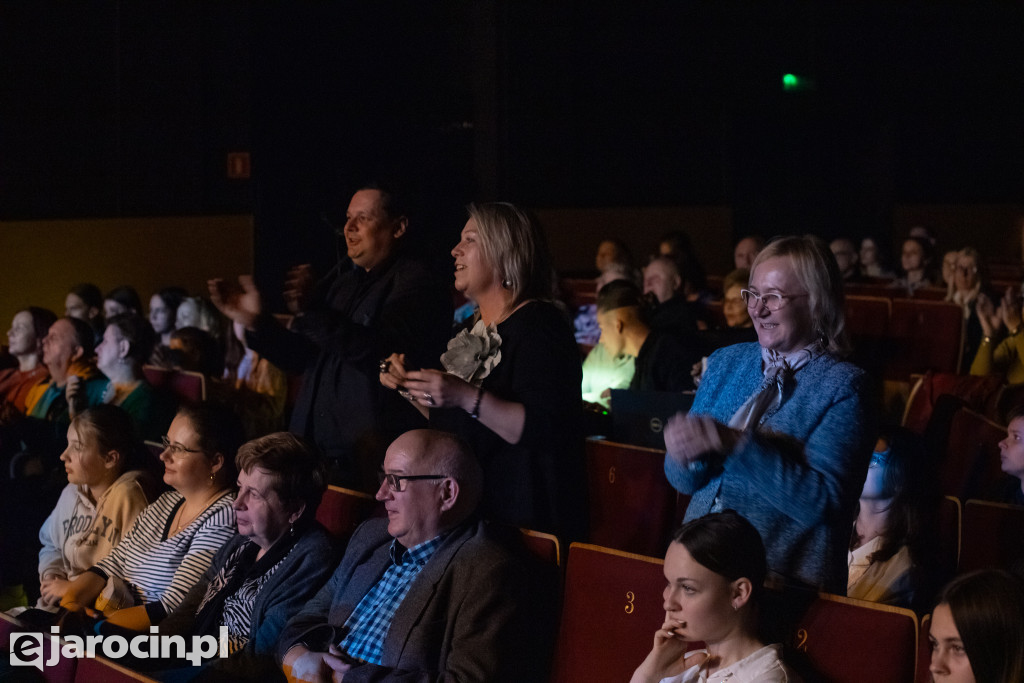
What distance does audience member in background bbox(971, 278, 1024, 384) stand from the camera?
4988 millimetres

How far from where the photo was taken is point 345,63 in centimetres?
755

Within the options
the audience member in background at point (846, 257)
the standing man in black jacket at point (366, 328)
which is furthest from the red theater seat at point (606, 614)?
the audience member in background at point (846, 257)

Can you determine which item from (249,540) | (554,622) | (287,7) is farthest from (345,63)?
(554,622)

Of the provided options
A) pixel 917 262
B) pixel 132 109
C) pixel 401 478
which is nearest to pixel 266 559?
pixel 401 478

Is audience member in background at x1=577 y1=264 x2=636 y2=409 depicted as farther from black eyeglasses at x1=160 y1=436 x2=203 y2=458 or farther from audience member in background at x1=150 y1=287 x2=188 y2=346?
audience member in background at x1=150 y1=287 x2=188 y2=346

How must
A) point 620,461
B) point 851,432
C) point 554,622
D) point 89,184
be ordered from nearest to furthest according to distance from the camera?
point 851,432 < point 554,622 < point 620,461 < point 89,184

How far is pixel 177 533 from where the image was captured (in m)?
3.13

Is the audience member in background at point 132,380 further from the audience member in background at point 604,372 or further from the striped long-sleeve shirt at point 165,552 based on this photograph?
the audience member in background at point 604,372

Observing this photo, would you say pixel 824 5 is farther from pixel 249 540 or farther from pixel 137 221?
pixel 249 540

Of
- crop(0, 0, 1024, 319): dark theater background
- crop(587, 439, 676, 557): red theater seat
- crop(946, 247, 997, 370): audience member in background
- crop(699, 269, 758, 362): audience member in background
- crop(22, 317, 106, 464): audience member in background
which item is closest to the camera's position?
crop(587, 439, 676, 557): red theater seat

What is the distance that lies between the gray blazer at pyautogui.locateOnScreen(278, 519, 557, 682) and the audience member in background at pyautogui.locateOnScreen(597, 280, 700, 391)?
203 cm

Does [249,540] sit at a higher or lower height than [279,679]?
higher

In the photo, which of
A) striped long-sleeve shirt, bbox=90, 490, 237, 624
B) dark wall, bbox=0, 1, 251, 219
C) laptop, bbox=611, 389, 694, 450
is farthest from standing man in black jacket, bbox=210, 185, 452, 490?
dark wall, bbox=0, 1, 251, 219

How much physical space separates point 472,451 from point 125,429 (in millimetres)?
1451
